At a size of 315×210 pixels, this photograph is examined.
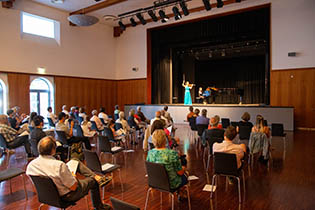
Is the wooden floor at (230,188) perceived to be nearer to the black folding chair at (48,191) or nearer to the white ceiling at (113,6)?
the black folding chair at (48,191)

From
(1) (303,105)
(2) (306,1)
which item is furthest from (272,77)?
(2) (306,1)

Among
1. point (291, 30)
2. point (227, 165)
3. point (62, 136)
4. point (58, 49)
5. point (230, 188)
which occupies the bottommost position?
point (230, 188)

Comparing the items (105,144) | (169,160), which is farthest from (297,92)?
(169,160)

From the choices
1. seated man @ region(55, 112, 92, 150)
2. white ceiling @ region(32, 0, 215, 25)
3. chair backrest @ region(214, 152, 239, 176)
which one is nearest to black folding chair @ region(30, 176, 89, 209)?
chair backrest @ region(214, 152, 239, 176)

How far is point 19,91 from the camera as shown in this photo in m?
11.6

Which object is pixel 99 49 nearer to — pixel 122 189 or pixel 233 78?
pixel 233 78

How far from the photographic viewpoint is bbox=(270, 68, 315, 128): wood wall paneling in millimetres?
10867

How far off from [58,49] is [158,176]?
12.5m

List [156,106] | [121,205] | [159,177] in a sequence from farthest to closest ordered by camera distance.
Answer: [156,106] < [159,177] < [121,205]

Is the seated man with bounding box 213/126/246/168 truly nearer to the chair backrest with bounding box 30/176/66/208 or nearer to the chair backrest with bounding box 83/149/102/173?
the chair backrest with bounding box 83/149/102/173

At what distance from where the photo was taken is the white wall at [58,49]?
11.1m

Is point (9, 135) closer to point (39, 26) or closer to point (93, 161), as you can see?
point (93, 161)

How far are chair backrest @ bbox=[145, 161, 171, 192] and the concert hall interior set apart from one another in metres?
0.02

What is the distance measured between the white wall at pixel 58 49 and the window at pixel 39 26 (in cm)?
30
